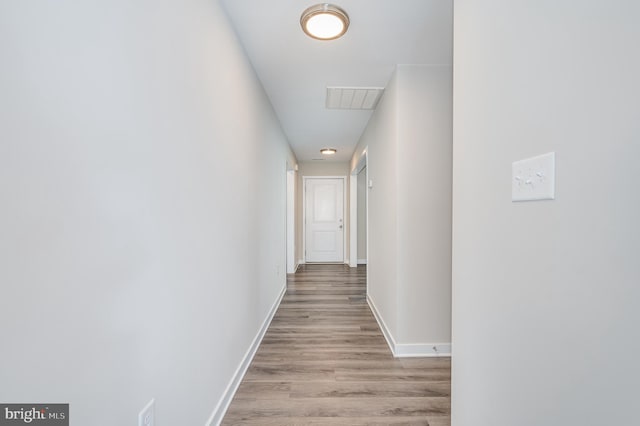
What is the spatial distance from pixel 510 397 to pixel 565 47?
0.97 meters

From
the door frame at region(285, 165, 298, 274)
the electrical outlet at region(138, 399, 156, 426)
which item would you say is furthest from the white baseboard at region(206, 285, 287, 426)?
the door frame at region(285, 165, 298, 274)

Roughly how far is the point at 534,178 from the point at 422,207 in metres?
1.62

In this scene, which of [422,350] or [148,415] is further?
[422,350]

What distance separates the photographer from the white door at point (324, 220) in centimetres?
677

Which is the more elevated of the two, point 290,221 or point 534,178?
point 534,178

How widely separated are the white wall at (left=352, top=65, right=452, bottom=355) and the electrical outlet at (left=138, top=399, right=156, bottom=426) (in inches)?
73.2

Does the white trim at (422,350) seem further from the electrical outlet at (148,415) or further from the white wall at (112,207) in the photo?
the electrical outlet at (148,415)

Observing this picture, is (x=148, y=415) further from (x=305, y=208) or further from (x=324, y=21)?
(x=305, y=208)

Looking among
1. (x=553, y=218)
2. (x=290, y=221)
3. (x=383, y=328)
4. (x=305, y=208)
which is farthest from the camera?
(x=305, y=208)

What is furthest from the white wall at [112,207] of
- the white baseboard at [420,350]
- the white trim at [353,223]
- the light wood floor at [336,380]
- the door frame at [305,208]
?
the door frame at [305,208]

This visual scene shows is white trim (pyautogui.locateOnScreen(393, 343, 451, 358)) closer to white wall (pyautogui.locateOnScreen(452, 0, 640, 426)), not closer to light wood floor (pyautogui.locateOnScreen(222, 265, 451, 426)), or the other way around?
light wood floor (pyautogui.locateOnScreen(222, 265, 451, 426))

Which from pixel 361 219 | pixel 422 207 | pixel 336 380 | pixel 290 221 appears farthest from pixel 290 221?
pixel 336 380

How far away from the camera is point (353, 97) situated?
294 cm

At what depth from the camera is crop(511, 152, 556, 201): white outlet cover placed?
0.71 meters
